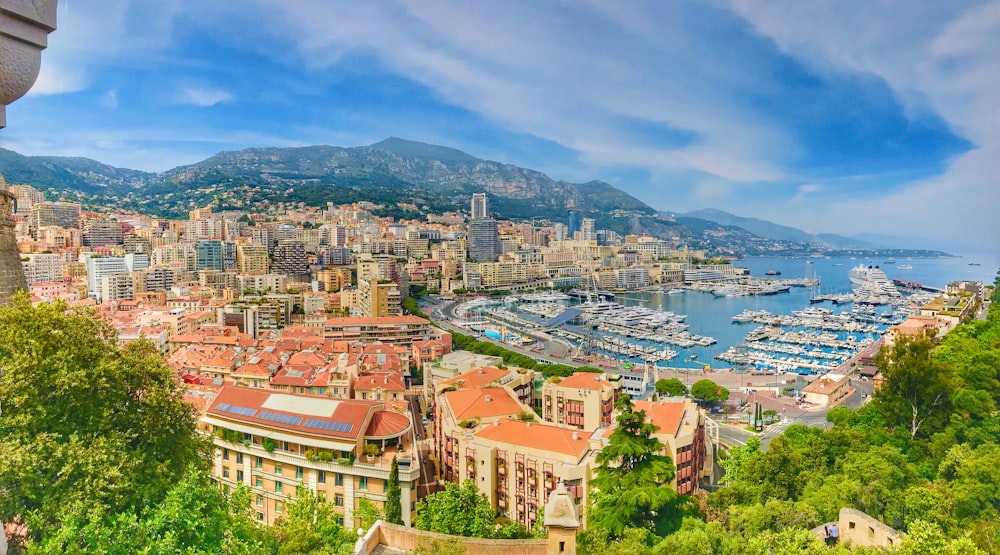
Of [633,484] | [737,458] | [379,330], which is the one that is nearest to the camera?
[633,484]

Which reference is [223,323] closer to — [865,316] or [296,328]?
[296,328]

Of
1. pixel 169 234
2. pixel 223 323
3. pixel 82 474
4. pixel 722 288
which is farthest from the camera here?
pixel 722 288

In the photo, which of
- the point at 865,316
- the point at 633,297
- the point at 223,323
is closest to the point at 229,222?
the point at 223,323

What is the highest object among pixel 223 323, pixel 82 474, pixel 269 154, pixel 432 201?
pixel 269 154

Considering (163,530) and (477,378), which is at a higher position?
(163,530)

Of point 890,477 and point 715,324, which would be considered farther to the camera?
point 715,324

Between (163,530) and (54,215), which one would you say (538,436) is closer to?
(163,530)

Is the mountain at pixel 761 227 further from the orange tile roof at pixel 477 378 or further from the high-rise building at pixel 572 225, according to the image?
the orange tile roof at pixel 477 378

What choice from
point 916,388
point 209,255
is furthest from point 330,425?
point 209,255
